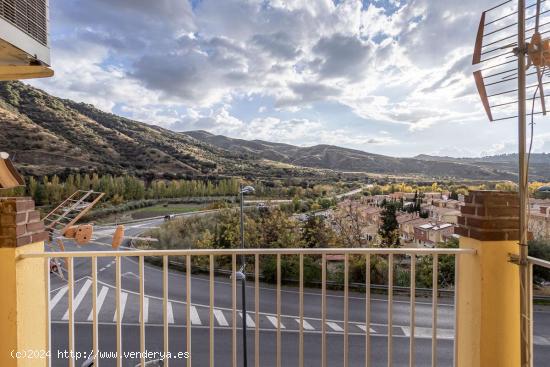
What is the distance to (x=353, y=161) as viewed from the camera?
47.4ft

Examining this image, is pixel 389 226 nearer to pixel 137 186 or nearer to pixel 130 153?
pixel 137 186

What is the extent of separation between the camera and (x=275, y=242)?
7.56 m

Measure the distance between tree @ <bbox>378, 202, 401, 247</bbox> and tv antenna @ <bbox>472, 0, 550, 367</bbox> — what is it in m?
5.85

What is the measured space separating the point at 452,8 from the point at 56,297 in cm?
981

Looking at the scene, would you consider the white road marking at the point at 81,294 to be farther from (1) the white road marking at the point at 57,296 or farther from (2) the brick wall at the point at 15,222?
(2) the brick wall at the point at 15,222

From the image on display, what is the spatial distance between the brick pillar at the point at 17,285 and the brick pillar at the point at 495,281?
93.0 inches

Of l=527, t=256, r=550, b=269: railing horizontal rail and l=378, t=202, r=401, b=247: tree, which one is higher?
A: l=527, t=256, r=550, b=269: railing horizontal rail

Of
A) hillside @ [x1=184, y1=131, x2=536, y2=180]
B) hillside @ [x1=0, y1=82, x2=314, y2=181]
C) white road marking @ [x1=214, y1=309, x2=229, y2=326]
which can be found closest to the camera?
white road marking @ [x1=214, y1=309, x2=229, y2=326]

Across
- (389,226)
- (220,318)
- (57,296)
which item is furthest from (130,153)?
(389,226)

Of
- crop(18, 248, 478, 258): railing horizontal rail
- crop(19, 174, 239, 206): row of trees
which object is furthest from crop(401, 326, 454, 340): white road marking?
crop(19, 174, 239, 206): row of trees

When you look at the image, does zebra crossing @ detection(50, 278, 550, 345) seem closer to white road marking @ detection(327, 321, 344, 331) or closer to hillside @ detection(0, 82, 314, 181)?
white road marking @ detection(327, 321, 344, 331)

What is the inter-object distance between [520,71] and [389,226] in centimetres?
633

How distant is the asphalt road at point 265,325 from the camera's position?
554cm

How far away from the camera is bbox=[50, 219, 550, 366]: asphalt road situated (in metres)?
5.54
